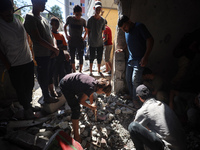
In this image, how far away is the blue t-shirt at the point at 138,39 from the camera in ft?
7.39

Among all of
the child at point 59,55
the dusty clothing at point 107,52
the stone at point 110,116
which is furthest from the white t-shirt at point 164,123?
the dusty clothing at point 107,52

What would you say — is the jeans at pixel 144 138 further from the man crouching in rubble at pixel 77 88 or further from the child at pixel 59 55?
the child at pixel 59 55

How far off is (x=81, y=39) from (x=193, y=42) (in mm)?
2916

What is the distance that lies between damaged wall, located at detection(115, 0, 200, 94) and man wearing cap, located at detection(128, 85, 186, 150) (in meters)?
2.08

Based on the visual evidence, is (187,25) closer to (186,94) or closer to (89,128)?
(186,94)

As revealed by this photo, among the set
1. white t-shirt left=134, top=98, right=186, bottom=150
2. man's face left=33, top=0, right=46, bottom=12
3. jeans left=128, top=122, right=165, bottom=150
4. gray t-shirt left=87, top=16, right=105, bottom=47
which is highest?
man's face left=33, top=0, right=46, bottom=12

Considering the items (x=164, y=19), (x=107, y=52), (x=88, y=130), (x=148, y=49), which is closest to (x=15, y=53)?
(x=88, y=130)

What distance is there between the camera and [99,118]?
265 centimetres

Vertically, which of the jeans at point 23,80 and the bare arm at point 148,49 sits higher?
the bare arm at point 148,49

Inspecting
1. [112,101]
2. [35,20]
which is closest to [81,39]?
[35,20]

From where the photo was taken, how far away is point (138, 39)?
7.75ft

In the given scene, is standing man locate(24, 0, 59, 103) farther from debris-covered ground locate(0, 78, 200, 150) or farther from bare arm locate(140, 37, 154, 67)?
bare arm locate(140, 37, 154, 67)

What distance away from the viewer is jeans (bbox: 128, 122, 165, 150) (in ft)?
5.10

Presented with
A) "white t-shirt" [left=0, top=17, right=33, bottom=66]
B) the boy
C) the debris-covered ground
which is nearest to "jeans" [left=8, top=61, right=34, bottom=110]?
"white t-shirt" [left=0, top=17, right=33, bottom=66]
